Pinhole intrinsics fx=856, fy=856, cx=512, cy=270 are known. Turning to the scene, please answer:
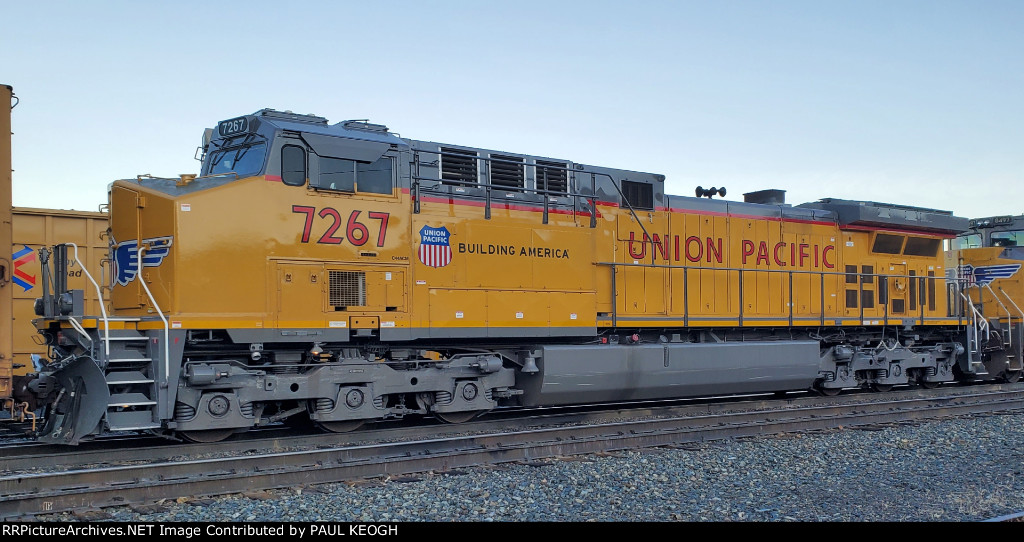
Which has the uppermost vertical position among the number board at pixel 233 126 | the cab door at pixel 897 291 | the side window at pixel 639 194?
the number board at pixel 233 126

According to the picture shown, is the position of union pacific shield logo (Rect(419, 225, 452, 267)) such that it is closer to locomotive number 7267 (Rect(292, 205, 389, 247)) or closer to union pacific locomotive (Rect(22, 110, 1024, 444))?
union pacific locomotive (Rect(22, 110, 1024, 444))

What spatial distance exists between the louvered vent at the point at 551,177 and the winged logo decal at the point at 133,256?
470 centimetres

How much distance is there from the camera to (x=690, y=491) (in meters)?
7.21

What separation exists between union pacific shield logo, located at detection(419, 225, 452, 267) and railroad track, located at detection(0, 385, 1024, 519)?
1.92 metres

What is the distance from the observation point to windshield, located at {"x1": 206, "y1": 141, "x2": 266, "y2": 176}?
8.97 metres

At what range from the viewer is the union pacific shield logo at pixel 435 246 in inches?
388

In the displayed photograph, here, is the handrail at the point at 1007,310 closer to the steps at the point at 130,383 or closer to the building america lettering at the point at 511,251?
the building america lettering at the point at 511,251

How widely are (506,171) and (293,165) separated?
2876 millimetres

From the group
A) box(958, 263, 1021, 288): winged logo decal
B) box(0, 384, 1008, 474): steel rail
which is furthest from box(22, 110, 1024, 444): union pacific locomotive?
box(958, 263, 1021, 288): winged logo decal

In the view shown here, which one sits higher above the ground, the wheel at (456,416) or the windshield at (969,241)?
the windshield at (969,241)

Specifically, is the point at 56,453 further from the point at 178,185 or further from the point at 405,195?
the point at 405,195

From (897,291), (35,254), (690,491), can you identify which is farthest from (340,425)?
(897,291)

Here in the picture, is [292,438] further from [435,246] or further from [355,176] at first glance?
[355,176]

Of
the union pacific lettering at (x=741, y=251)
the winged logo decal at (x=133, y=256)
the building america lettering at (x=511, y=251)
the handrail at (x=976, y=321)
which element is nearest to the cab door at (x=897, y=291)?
the union pacific lettering at (x=741, y=251)
